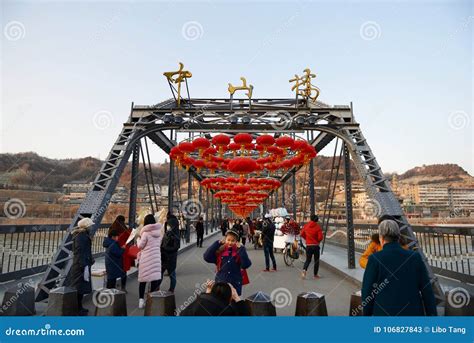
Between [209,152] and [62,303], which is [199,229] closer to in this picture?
[209,152]

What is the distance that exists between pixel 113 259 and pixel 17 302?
5.46 ft

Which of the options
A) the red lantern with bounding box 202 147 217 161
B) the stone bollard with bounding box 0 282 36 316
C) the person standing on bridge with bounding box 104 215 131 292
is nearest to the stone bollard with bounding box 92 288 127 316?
the stone bollard with bounding box 0 282 36 316

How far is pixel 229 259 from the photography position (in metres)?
4.51

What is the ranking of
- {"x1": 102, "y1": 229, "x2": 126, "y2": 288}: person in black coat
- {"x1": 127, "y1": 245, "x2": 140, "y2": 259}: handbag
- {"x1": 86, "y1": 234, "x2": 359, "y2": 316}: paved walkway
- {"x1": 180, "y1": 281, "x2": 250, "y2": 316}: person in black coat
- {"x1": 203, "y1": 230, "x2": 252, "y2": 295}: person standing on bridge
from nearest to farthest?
{"x1": 180, "y1": 281, "x2": 250, "y2": 316}: person in black coat, {"x1": 203, "y1": 230, "x2": 252, "y2": 295}: person standing on bridge, {"x1": 86, "y1": 234, "x2": 359, "y2": 316}: paved walkway, {"x1": 102, "y1": 229, "x2": 126, "y2": 288}: person in black coat, {"x1": 127, "y1": 245, "x2": 140, "y2": 259}: handbag

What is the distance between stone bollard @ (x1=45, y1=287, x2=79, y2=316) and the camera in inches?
173

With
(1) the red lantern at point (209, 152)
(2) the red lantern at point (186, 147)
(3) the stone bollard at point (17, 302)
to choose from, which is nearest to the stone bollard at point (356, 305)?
(3) the stone bollard at point (17, 302)

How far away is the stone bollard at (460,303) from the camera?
4395 millimetres

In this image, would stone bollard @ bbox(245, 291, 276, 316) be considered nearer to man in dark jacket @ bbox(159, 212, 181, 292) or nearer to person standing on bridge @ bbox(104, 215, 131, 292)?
man in dark jacket @ bbox(159, 212, 181, 292)

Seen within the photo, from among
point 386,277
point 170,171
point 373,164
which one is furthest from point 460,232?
point 170,171

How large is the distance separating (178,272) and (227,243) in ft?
18.8

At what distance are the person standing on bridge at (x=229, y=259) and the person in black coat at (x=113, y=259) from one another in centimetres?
238

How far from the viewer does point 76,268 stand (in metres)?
A: 5.17

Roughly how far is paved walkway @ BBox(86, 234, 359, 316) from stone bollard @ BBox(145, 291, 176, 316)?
3.49ft

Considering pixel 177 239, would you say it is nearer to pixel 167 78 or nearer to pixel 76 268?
pixel 76 268
